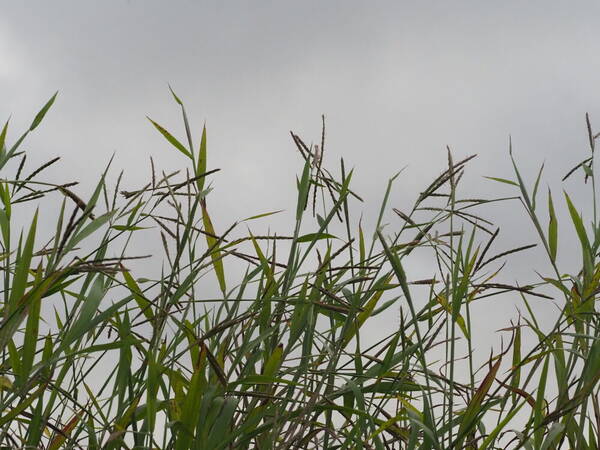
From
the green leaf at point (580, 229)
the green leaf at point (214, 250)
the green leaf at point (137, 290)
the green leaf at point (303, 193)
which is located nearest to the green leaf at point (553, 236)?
the green leaf at point (580, 229)

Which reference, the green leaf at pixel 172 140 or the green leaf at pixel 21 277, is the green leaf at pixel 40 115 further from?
the green leaf at pixel 21 277

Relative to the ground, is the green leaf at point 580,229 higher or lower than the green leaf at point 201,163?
higher

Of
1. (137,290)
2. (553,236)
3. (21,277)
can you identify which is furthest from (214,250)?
(553,236)

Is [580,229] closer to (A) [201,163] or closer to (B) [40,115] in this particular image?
(A) [201,163]

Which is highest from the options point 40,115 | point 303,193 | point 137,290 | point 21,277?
point 40,115

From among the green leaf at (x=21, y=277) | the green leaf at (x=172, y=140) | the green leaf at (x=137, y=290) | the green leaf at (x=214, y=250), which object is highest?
the green leaf at (x=172, y=140)

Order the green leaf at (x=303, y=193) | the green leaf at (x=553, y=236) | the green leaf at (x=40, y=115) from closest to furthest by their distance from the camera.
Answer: the green leaf at (x=303, y=193)
the green leaf at (x=40, y=115)
the green leaf at (x=553, y=236)

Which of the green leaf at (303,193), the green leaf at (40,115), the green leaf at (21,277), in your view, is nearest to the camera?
the green leaf at (21,277)

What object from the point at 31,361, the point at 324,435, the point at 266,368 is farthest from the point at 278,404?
the point at 31,361

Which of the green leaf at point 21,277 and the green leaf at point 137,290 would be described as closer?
the green leaf at point 21,277

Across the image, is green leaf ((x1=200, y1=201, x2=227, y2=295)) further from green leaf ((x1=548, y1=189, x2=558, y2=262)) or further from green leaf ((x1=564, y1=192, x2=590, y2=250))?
green leaf ((x1=564, y1=192, x2=590, y2=250))

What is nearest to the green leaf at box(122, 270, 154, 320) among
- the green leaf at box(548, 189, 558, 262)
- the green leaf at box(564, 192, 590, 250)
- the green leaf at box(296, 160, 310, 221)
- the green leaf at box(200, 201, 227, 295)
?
the green leaf at box(200, 201, 227, 295)

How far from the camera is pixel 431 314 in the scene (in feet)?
5.07

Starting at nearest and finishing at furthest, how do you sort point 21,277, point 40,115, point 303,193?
point 21,277 < point 303,193 < point 40,115
